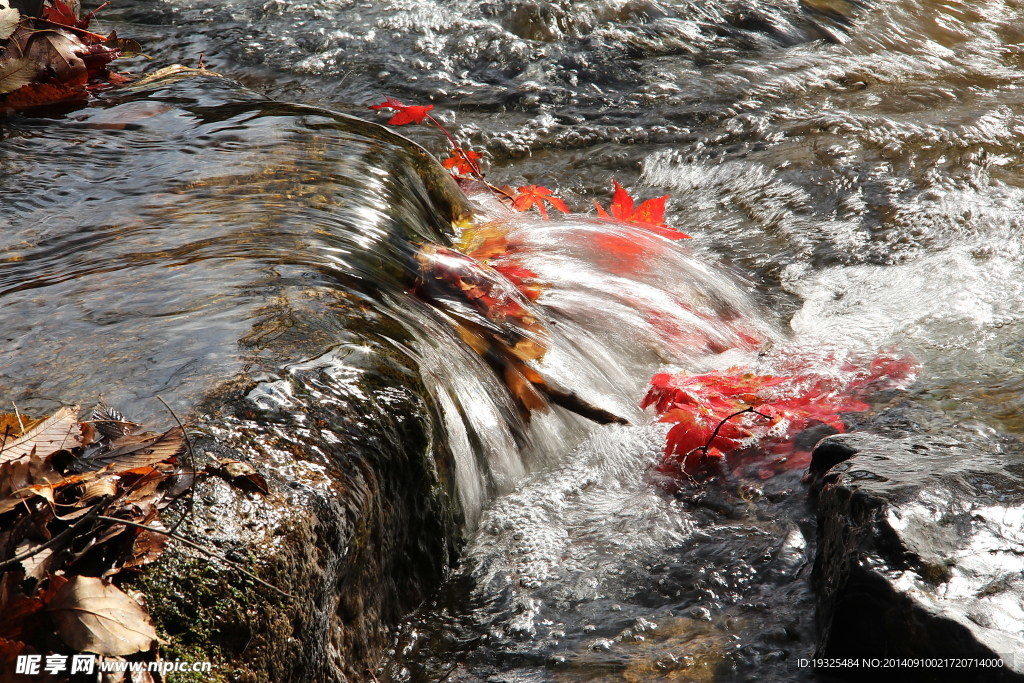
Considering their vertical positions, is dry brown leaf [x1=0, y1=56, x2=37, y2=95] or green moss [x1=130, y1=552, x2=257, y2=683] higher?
dry brown leaf [x1=0, y1=56, x2=37, y2=95]

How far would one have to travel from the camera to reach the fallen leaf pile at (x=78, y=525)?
1359mm

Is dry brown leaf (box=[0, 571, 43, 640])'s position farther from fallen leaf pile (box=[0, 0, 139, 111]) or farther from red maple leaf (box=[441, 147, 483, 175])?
red maple leaf (box=[441, 147, 483, 175])

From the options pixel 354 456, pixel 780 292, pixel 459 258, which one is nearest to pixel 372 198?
pixel 459 258

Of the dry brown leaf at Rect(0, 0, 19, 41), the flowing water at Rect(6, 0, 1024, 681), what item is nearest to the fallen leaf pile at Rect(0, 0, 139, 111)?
the dry brown leaf at Rect(0, 0, 19, 41)

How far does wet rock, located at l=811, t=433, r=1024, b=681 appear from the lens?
188 cm

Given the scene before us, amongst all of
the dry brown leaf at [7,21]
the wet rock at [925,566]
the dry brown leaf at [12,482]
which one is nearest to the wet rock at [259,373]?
the dry brown leaf at [12,482]

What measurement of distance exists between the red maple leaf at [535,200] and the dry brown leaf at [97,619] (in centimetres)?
420

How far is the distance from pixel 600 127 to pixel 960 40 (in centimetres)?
417

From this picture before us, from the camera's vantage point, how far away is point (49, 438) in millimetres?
1650

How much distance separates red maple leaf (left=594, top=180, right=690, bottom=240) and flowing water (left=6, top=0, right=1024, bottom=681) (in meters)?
0.20

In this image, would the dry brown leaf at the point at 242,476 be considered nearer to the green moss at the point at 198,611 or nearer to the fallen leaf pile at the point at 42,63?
the green moss at the point at 198,611

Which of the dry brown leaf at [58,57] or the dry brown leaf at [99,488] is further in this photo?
the dry brown leaf at [58,57]

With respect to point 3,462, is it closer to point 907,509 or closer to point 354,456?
point 354,456

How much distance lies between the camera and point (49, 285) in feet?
8.43
